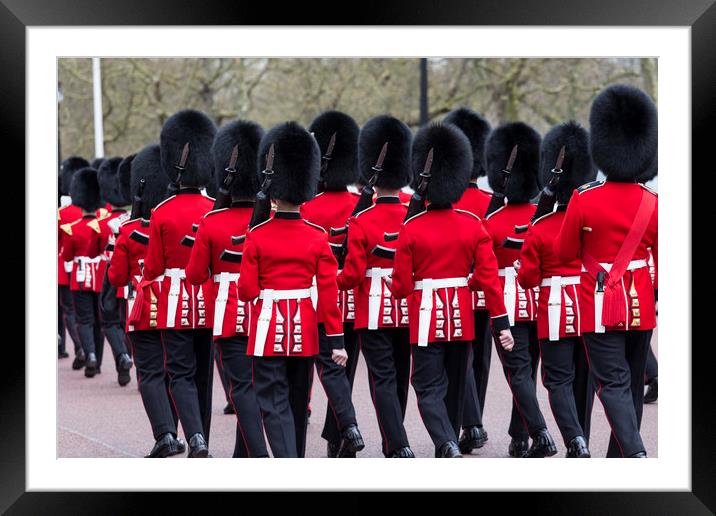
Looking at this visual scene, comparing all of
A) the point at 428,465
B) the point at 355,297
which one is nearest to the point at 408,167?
the point at 355,297

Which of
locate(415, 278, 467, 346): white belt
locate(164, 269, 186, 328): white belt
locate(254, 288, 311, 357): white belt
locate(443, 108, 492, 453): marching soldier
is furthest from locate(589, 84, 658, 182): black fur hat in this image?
locate(164, 269, 186, 328): white belt

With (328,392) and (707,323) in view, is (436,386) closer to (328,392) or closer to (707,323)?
(328,392)

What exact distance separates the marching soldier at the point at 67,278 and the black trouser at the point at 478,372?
452 cm

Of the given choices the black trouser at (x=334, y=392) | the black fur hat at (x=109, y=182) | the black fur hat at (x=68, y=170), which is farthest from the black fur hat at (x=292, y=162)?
the black fur hat at (x=68, y=170)

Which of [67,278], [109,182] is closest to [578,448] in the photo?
[109,182]

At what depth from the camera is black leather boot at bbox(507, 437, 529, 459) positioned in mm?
7286

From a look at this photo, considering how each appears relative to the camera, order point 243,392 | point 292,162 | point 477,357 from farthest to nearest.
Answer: point 477,357 → point 243,392 → point 292,162

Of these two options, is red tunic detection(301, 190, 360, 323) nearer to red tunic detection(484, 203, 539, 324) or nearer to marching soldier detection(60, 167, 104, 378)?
red tunic detection(484, 203, 539, 324)

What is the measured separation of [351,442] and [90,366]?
4672mm

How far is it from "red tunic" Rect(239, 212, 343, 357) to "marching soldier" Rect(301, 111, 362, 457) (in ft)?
3.76

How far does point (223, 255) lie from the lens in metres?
6.55

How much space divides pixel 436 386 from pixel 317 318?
765 mm

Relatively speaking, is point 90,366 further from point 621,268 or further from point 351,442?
point 621,268

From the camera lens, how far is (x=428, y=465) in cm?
536
